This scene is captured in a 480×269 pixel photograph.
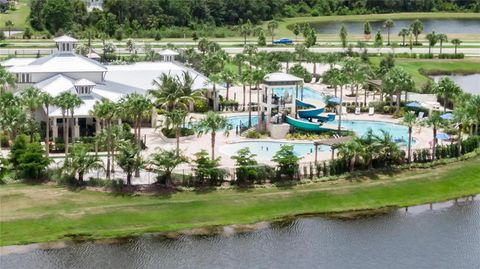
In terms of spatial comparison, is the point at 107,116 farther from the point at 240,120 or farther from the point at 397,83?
the point at 397,83

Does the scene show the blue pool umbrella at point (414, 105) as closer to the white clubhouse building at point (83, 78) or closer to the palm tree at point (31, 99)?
the white clubhouse building at point (83, 78)

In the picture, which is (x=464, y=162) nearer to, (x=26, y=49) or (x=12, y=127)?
(x=12, y=127)

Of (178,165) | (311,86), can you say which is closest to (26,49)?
(311,86)

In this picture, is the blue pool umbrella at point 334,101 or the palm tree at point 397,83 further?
the blue pool umbrella at point 334,101

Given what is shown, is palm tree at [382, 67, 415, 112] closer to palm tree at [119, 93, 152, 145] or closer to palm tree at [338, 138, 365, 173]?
palm tree at [338, 138, 365, 173]

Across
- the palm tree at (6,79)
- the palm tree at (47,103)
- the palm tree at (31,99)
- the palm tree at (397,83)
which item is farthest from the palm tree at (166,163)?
the palm tree at (397,83)

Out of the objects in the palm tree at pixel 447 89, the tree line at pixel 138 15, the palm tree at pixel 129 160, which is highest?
the tree line at pixel 138 15

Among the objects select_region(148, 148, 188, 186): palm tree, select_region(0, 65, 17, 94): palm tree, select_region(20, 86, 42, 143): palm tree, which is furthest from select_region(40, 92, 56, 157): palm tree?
select_region(0, 65, 17, 94): palm tree
